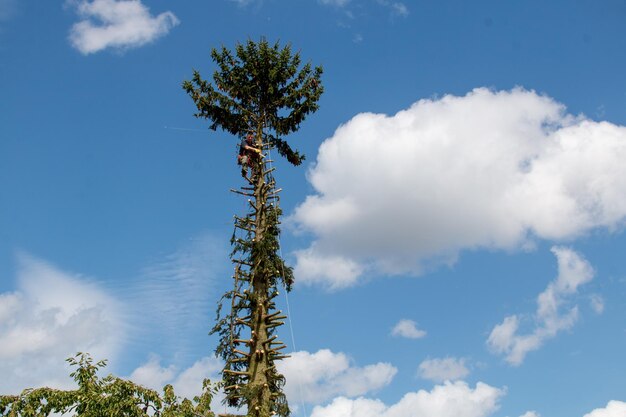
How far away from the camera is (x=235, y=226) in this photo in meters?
17.2

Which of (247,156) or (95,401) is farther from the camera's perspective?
(247,156)

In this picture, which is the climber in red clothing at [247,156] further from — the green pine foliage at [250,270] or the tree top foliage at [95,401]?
the tree top foliage at [95,401]

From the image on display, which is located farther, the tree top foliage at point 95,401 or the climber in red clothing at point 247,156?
the climber in red clothing at point 247,156

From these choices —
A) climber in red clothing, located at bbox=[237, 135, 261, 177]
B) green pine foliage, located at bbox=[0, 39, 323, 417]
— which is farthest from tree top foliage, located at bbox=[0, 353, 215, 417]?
climber in red clothing, located at bbox=[237, 135, 261, 177]

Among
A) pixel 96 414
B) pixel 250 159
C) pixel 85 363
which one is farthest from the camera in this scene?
pixel 250 159

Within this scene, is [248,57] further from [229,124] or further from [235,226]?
[235,226]

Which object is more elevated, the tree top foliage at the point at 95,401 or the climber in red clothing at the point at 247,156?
the climber in red clothing at the point at 247,156

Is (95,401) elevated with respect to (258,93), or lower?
lower

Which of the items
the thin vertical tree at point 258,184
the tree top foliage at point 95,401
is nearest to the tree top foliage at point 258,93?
the thin vertical tree at point 258,184

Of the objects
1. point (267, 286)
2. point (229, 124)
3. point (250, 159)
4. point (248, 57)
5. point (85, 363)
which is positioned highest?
point (248, 57)

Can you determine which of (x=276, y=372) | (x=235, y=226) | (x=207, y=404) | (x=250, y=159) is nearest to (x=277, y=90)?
(x=250, y=159)

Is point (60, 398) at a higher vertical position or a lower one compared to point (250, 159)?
lower

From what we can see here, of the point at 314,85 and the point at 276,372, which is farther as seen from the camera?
the point at 314,85

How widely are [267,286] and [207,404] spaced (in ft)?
14.2
